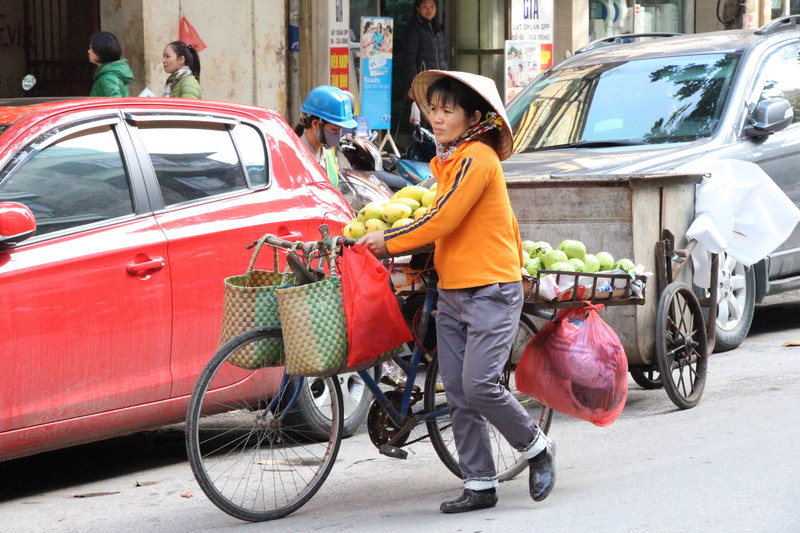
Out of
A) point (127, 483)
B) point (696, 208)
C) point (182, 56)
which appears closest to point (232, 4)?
point (182, 56)

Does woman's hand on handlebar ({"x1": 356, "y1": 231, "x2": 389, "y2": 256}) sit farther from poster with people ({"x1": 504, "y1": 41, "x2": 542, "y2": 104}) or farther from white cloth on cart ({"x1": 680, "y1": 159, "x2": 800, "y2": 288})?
poster with people ({"x1": 504, "y1": 41, "x2": 542, "y2": 104})

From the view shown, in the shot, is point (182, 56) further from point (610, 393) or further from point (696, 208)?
point (610, 393)

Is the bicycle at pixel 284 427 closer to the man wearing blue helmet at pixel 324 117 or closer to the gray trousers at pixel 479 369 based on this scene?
the gray trousers at pixel 479 369

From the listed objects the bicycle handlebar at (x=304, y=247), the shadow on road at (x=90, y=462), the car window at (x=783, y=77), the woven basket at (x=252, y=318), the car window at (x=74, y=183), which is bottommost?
the shadow on road at (x=90, y=462)

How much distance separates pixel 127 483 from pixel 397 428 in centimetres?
139

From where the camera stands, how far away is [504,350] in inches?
188

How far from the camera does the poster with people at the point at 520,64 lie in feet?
51.3

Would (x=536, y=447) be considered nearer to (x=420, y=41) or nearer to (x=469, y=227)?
(x=469, y=227)

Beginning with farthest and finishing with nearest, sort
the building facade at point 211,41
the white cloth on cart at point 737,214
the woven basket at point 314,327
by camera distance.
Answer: the building facade at point 211,41
the white cloth on cart at point 737,214
the woven basket at point 314,327

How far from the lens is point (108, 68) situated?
9352mm

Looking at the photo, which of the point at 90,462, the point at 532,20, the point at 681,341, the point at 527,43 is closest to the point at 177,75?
the point at 90,462

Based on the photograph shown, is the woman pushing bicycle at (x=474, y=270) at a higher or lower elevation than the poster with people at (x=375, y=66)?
lower

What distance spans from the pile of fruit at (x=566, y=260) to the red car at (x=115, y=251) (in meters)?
1.17

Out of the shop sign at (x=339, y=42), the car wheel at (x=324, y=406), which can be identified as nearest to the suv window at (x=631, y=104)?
the car wheel at (x=324, y=406)
